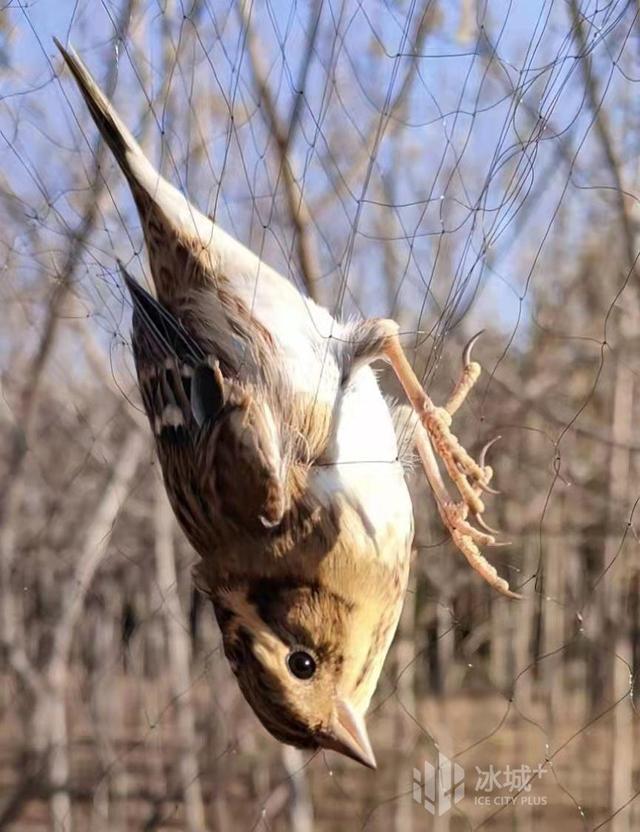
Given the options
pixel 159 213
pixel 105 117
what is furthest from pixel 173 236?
pixel 105 117

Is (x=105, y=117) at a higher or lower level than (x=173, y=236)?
higher

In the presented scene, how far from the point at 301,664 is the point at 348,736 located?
101 mm

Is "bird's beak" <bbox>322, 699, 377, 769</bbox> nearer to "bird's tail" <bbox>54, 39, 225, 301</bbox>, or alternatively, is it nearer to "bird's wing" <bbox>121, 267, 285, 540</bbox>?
"bird's wing" <bbox>121, 267, 285, 540</bbox>

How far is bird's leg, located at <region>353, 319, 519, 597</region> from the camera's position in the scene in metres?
1.42

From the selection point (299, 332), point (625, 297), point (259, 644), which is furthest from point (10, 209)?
point (625, 297)

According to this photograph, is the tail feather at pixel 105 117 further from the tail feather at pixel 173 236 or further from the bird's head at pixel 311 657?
the bird's head at pixel 311 657

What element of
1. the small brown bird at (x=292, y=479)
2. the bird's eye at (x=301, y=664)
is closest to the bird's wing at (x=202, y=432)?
the small brown bird at (x=292, y=479)

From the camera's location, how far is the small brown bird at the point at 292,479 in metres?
1.35

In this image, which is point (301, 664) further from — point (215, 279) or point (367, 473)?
point (215, 279)

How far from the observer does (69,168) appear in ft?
5.92

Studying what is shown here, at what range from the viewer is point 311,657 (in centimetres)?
139

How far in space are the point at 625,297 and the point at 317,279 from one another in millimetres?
1670

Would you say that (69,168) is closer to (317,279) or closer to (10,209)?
(10,209)

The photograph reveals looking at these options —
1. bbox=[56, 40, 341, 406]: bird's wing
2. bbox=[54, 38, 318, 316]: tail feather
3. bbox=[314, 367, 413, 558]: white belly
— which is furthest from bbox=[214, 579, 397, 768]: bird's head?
bbox=[54, 38, 318, 316]: tail feather
